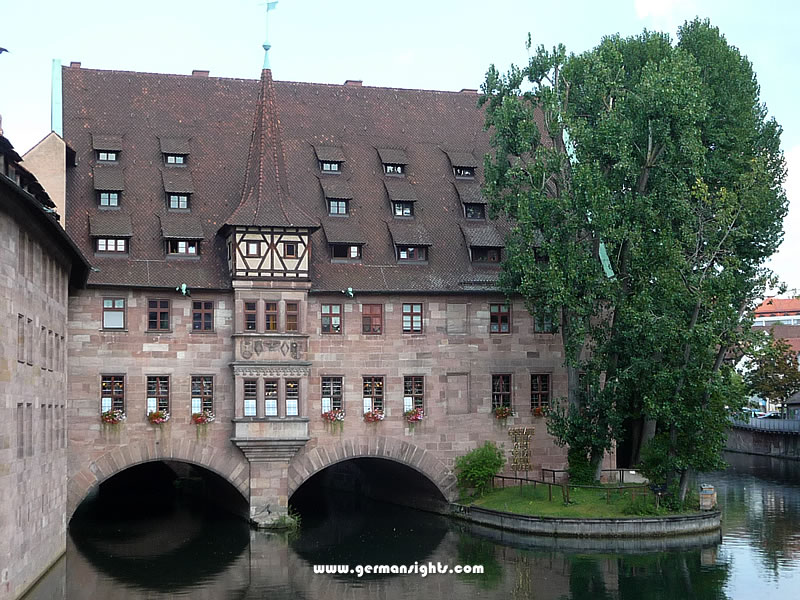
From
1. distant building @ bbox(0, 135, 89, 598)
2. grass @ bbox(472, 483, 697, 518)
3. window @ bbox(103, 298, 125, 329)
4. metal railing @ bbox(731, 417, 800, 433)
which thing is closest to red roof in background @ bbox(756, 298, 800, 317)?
metal railing @ bbox(731, 417, 800, 433)

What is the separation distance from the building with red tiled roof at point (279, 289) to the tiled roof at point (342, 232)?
8 cm

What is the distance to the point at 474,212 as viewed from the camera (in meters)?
47.0

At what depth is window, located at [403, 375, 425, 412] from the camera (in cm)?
4375

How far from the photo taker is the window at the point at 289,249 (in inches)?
1636

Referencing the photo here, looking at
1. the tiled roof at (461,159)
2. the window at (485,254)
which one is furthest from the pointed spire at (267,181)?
the tiled roof at (461,159)

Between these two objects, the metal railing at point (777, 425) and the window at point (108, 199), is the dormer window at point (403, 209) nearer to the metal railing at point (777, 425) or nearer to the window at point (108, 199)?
the window at point (108, 199)

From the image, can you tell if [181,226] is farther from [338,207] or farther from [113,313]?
[338,207]

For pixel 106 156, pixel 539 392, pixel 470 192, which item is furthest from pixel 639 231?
pixel 106 156

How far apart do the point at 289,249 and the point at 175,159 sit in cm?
666

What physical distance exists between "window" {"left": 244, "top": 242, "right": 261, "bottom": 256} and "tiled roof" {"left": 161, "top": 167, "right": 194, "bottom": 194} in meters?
3.79

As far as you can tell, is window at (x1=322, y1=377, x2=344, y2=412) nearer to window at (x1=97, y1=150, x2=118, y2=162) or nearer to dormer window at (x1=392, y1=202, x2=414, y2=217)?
dormer window at (x1=392, y1=202, x2=414, y2=217)

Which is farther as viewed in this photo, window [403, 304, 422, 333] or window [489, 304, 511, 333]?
window [489, 304, 511, 333]

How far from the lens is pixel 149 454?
4038 centimetres

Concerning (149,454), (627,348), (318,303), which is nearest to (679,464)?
(627,348)
